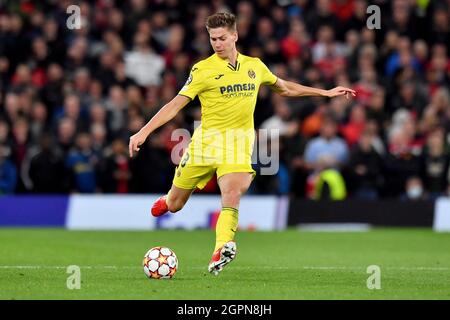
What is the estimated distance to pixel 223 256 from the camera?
11.7m

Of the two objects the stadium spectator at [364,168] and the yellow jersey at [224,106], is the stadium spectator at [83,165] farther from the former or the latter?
the yellow jersey at [224,106]

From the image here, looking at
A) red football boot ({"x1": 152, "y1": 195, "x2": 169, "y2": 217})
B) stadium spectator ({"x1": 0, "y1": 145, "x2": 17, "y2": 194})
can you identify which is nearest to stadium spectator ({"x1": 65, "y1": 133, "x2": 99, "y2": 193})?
stadium spectator ({"x1": 0, "y1": 145, "x2": 17, "y2": 194})

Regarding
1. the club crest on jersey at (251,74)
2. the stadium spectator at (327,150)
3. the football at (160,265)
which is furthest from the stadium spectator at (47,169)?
the football at (160,265)

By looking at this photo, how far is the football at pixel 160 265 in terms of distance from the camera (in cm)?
1164

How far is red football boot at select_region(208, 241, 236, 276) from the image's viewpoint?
38.0 feet

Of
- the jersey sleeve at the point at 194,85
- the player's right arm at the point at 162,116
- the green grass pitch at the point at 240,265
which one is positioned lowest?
the green grass pitch at the point at 240,265

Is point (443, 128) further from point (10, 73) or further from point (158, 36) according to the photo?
point (10, 73)

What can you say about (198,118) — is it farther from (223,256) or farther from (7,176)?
(223,256)

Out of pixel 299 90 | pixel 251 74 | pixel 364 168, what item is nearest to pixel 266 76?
pixel 251 74

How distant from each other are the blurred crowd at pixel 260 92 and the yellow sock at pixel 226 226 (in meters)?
9.68

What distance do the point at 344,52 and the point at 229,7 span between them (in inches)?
107

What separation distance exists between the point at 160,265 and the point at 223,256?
2.13 feet

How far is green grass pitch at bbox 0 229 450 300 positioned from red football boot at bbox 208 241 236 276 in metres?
0.12

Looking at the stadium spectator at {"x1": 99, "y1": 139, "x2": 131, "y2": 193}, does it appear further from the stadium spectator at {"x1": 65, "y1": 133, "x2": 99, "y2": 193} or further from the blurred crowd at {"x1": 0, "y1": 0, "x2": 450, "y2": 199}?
the stadium spectator at {"x1": 65, "y1": 133, "x2": 99, "y2": 193}
